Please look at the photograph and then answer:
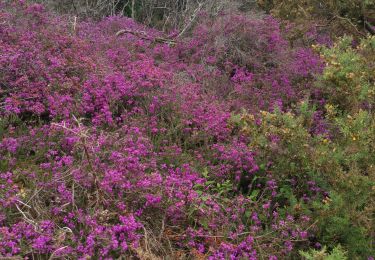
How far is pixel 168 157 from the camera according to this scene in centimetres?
552

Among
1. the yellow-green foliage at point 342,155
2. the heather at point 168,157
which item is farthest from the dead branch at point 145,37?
the yellow-green foliage at point 342,155

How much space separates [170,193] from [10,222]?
56.0 inches

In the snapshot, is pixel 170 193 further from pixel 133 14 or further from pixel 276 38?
pixel 133 14

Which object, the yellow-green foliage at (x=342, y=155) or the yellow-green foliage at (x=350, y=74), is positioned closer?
the yellow-green foliage at (x=342, y=155)

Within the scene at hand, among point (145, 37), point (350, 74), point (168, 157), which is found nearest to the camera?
point (350, 74)

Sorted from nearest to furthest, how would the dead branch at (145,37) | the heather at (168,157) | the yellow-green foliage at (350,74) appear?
the heather at (168,157) < the yellow-green foliage at (350,74) < the dead branch at (145,37)

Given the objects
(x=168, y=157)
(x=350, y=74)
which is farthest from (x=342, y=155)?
(x=168, y=157)

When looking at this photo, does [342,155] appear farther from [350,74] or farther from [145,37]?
[145,37]

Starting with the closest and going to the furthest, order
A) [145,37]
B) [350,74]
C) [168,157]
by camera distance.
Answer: [350,74] → [168,157] → [145,37]

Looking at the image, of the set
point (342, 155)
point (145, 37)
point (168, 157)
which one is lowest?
point (168, 157)

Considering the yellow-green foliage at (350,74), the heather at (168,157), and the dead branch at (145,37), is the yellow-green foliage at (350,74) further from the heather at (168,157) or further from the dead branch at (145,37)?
the dead branch at (145,37)

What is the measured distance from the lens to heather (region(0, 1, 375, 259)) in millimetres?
4055

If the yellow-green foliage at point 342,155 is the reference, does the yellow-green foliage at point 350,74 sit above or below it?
above

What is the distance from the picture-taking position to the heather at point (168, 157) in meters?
4.05
